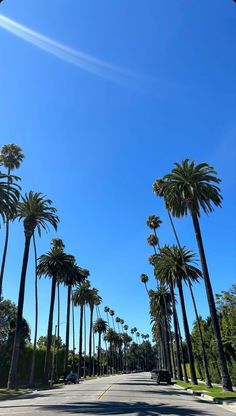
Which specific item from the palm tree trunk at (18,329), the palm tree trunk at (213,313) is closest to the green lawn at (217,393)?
the palm tree trunk at (213,313)

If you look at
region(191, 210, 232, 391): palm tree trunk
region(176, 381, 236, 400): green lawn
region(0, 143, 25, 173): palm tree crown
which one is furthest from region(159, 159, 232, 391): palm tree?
region(0, 143, 25, 173): palm tree crown

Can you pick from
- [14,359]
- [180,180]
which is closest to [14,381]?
[14,359]

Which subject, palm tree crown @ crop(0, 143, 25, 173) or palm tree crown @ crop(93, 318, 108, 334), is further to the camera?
palm tree crown @ crop(93, 318, 108, 334)

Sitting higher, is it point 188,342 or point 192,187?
point 192,187

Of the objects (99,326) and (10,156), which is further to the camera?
(99,326)

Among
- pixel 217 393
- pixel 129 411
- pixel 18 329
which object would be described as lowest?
A: pixel 129 411

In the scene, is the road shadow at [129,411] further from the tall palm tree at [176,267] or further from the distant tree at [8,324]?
the distant tree at [8,324]

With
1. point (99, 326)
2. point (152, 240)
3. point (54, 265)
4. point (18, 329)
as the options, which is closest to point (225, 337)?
point (18, 329)

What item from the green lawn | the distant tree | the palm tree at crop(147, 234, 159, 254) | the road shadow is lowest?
the road shadow

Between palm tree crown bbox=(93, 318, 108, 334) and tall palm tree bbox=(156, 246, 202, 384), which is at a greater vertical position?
palm tree crown bbox=(93, 318, 108, 334)

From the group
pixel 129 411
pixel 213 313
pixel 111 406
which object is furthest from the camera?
pixel 213 313

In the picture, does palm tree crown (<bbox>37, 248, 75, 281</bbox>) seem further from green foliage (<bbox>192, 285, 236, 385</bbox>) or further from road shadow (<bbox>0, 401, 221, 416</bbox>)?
road shadow (<bbox>0, 401, 221, 416</bbox>)

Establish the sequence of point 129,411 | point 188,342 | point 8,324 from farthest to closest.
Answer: point 8,324
point 188,342
point 129,411

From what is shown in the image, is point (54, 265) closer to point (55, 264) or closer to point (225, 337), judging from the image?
point (55, 264)
